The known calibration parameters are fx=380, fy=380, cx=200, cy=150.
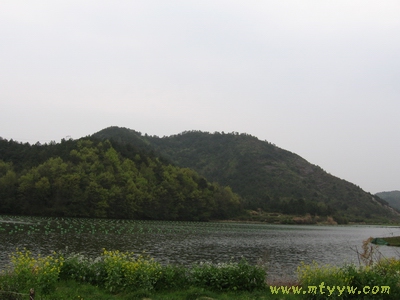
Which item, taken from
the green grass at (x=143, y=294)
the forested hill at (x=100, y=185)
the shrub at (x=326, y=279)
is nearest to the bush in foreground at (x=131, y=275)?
the green grass at (x=143, y=294)

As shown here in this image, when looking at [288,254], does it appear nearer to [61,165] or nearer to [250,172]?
[61,165]

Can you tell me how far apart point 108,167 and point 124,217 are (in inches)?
731

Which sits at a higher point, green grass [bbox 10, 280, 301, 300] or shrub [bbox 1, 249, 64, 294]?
shrub [bbox 1, 249, 64, 294]

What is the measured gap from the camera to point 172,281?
A: 13594mm

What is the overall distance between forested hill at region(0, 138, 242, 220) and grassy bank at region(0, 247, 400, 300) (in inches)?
3365

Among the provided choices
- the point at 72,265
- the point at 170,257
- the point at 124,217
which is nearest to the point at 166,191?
the point at 124,217

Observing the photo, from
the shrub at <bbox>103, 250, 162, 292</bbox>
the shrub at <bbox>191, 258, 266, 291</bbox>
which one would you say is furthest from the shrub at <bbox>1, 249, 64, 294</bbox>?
the shrub at <bbox>191, 258, 266, 291</bbox>

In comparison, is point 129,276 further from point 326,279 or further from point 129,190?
point 129,190

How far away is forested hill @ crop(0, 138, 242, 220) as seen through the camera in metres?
93.3

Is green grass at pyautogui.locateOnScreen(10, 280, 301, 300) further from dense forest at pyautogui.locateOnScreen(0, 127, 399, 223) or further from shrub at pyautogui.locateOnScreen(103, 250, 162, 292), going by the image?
dense forest at pyautogui.locateOnScreen(0, 127, 399, 223)

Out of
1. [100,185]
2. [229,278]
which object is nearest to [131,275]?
[229,278]

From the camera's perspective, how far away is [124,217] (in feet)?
349

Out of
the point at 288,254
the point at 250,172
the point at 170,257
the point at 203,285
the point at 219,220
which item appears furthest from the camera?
the point at 250,172

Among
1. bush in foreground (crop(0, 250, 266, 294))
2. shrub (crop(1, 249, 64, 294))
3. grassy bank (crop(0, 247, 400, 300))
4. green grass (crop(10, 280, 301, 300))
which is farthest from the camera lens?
bush in foreground (crop(0, 250, 266, 294))
